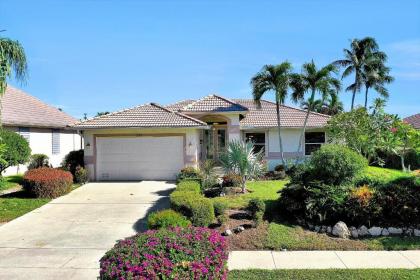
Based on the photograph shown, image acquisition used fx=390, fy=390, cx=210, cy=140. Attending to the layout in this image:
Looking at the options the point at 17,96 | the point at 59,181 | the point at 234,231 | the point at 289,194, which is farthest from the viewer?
the point at 17,96

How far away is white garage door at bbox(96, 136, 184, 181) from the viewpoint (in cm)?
1947

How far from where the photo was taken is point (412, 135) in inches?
616

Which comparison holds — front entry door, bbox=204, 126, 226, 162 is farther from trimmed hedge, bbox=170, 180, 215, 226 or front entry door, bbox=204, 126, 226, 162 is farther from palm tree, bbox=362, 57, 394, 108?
palm tree, bbox=362, 57, 394, 108

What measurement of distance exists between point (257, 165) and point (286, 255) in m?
7.57

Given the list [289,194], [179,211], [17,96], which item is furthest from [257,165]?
[17,96]

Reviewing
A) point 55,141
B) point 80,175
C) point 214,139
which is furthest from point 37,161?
point 214,139

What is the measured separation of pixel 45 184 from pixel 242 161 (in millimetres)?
7540

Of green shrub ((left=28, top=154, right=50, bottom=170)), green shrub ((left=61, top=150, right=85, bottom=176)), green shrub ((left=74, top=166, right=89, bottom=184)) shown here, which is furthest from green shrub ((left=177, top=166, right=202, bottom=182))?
green shrub ((left=28, top=154, right=50, bottom=170))

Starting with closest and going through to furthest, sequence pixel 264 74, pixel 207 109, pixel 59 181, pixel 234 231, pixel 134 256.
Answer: pixel 134 256 → pixel 234 231 → pixel 59 181 → pixel 264 74 → pixel 207 109

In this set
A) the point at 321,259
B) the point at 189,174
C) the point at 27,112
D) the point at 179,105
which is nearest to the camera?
the point at 321,259

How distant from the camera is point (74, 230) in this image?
416 inches

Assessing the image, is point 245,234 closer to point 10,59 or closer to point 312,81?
point 10,59

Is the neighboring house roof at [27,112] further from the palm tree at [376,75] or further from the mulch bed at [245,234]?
the palm tree at [376,75]

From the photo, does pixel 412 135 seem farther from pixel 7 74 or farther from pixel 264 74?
pixel 7 74
